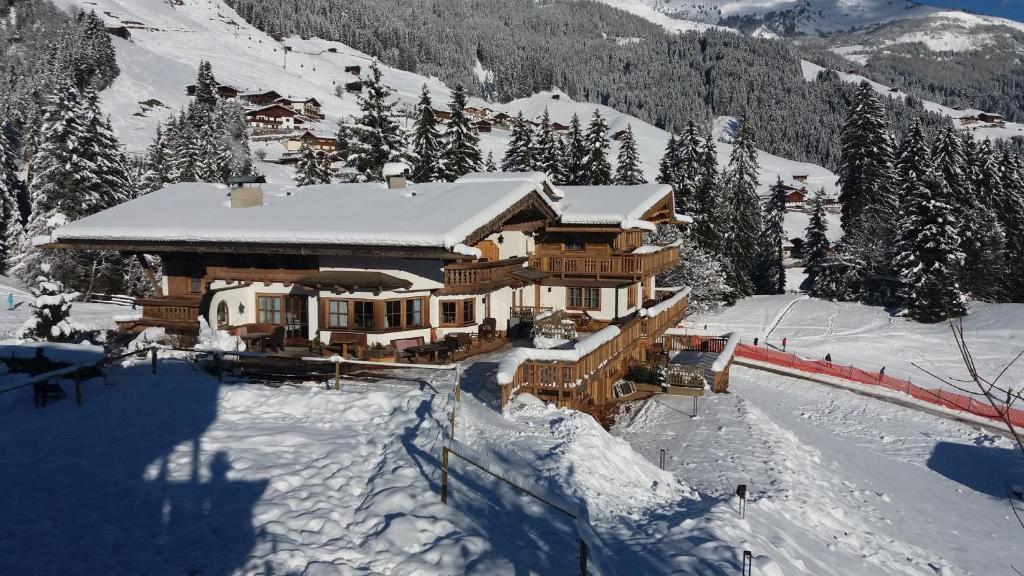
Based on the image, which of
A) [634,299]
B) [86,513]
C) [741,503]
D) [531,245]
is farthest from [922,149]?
Answer: [86,513]

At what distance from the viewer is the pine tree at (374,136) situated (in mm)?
42438

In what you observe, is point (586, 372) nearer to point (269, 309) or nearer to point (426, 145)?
point (269, 309)

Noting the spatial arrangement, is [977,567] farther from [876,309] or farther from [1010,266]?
[1010,266]

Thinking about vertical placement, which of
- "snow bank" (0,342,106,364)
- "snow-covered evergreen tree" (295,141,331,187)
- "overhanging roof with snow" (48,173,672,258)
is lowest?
"snow bank" (0,342,106,364)

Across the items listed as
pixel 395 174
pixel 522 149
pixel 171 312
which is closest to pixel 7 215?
pixel 522 149

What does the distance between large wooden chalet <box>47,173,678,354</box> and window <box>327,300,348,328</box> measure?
0.04 metres

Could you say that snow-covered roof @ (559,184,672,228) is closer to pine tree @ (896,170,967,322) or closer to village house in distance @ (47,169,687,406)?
village house in distance @ (47,169,687,406)

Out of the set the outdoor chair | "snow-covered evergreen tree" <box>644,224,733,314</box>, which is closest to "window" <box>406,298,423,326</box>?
the outdoor chair

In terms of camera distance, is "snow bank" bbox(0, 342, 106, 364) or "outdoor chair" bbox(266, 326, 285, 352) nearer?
"snow bank" bbox(0, 342, 106, 364)

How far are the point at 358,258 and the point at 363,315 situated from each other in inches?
75.7

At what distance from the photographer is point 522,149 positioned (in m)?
52.0

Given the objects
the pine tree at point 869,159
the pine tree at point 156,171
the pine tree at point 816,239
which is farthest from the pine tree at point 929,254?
the pine tree at point 156,171

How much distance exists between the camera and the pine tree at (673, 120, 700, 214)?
171ft

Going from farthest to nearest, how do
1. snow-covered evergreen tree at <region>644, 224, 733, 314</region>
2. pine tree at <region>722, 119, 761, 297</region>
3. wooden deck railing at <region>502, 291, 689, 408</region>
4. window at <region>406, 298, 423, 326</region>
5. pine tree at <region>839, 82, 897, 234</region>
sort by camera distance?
pine tree at <region>839, 82, 897, 234</region> < pine tree at <region>722, 119, 761, 297</region> < snow-covered evergreen tree at <region>644, 224, 733, 314</region> < window at <region>406, 298, 423, 326</region> < wooden deck railing at <region>502, 291, 689, 408</region>
